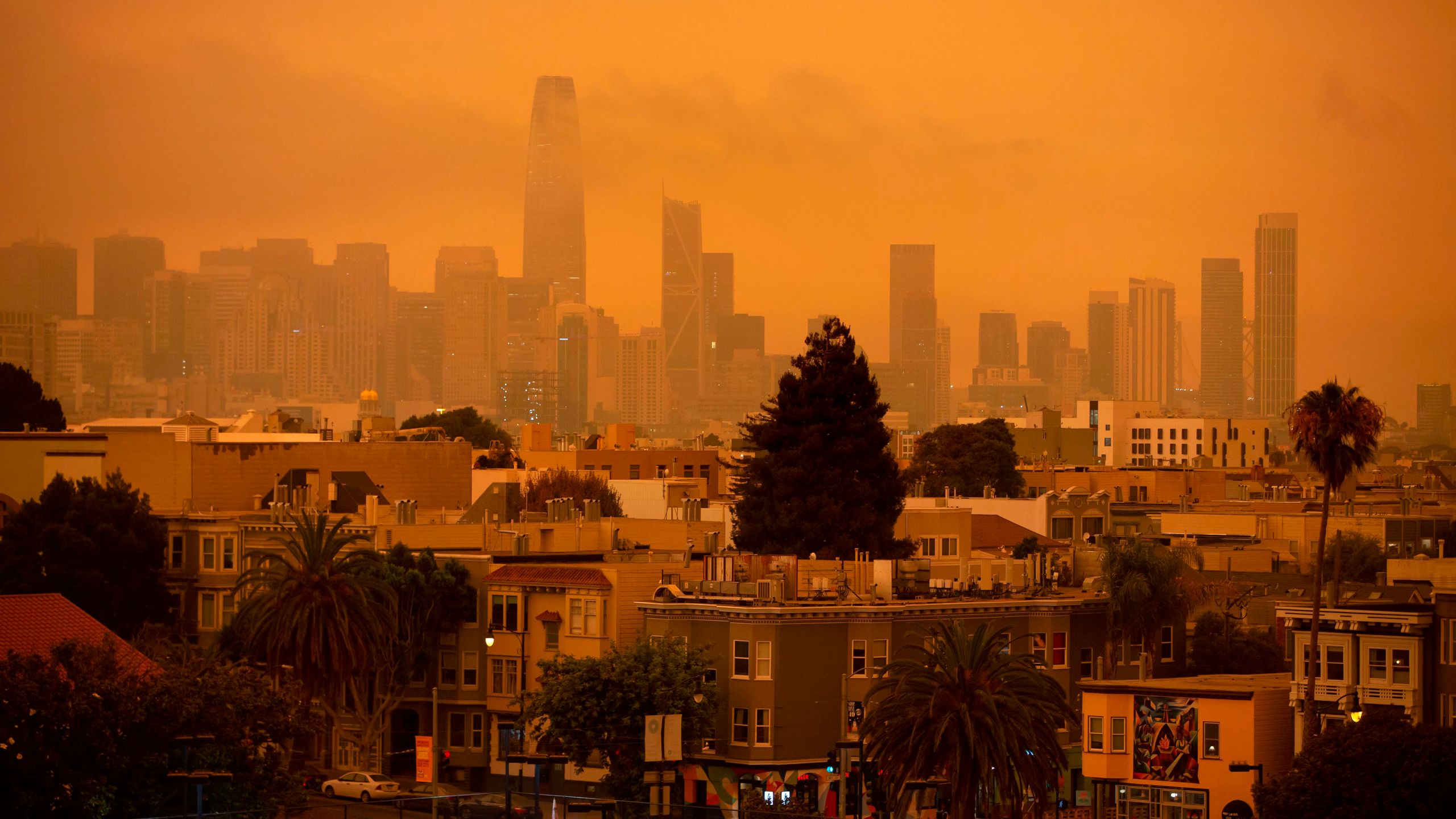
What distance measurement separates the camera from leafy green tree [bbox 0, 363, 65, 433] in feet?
417

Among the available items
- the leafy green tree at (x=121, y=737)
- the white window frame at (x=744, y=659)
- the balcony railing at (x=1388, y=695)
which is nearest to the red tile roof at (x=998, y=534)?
the white window frame at (x=744, y=659)

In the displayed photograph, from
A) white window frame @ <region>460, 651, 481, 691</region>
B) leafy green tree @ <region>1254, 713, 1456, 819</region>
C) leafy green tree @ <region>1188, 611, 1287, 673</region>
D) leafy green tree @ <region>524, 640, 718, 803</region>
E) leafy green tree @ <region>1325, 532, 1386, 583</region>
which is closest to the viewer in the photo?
leafy green tree @ <region>1254, 713, 1456, 819</region>

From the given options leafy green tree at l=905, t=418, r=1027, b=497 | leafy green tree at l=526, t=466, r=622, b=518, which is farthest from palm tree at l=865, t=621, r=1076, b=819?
leafy green tree at l=905, t=418, r=1027, b=497

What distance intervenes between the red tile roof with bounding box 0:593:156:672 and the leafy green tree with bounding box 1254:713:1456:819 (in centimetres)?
2244

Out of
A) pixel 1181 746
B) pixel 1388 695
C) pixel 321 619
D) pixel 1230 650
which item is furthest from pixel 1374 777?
pixel 321 619

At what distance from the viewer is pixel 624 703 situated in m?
49.6

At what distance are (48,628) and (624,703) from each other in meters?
12.5

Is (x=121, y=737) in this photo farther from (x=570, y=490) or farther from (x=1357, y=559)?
(x=570, y=490)

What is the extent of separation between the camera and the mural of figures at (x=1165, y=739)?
48.0 metres

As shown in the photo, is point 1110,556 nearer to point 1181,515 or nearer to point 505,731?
point 505,731

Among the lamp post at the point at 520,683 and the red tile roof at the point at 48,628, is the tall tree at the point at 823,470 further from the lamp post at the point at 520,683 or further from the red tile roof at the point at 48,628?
the red tile roof at the point at 48,628

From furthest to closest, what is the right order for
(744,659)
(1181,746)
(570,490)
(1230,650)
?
(570,490)
(1230,650)
(744,659)
(1181,746)

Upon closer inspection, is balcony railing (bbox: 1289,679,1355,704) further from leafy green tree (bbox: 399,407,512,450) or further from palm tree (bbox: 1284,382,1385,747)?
leafy green tree (bbox: 399,407,512,450)

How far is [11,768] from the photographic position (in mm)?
37500
